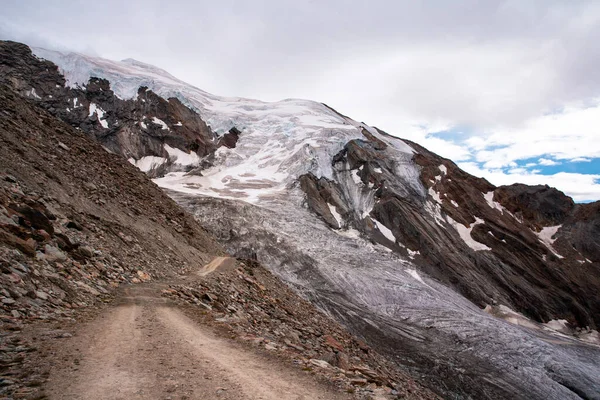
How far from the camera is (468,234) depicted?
57.2 meters

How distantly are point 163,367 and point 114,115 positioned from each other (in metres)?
66.3

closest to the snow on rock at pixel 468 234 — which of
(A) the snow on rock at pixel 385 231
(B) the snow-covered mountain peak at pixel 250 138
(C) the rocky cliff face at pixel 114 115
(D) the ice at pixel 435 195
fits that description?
(D) the ice at pixel 435 195

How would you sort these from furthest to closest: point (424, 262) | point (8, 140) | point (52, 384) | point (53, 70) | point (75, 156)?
point (53, 70)
point (424, 262)
point (75, 156)
point (8, 140)
point (52, 384)

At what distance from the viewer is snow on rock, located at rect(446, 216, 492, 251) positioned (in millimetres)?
54919

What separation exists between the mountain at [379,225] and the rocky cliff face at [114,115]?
276 millimetres

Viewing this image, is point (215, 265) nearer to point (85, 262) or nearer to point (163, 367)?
point (85, 262)

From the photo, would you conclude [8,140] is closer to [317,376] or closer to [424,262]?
[317,376]

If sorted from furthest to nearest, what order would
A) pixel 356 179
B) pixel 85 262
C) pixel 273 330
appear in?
pixel 356 179
pixel 273 330
pixel 85 262

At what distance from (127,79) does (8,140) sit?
203 feet

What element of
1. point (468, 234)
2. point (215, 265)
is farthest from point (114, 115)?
point (468, 234)

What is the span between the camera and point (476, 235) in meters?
57.2

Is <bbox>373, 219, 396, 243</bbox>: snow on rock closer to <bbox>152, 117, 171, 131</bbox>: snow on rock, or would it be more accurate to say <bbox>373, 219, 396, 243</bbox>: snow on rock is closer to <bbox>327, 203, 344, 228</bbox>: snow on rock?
<bbox>327, 203, 344, 228</bbox>: snow on rock

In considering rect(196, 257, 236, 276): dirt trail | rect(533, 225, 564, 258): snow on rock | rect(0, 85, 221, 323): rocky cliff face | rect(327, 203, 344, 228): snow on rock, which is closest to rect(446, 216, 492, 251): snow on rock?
rect(533, 225, 564, 258): snow on rock

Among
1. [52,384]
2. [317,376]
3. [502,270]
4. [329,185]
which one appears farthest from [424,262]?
[52,384]
